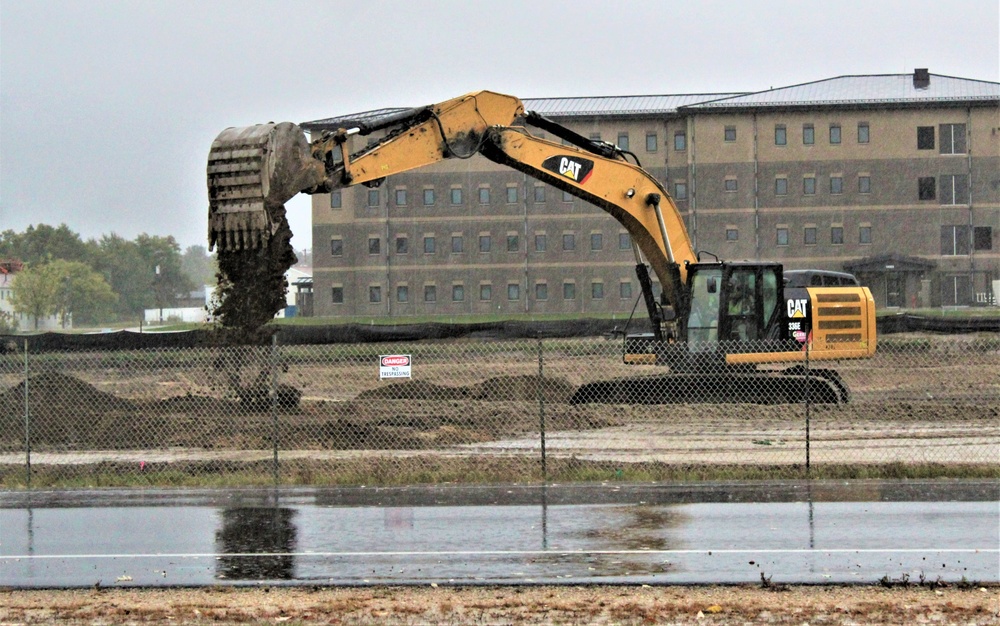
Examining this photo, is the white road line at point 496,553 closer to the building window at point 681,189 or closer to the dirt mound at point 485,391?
the dirt mound at point 485,391

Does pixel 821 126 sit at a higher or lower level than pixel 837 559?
higher

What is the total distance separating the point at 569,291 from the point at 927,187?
2063cm

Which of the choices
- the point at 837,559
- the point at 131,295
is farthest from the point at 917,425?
the point at 131,295

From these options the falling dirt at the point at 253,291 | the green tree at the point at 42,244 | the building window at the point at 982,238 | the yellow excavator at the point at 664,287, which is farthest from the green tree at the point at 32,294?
the yellow excavator at the point at 664,287

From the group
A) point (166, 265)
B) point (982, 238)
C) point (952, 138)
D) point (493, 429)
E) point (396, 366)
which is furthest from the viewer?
point (166, 265)

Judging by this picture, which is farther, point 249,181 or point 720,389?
point 720,389

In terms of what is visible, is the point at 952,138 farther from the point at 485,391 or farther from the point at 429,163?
the point at 429,163

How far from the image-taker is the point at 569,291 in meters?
72.8

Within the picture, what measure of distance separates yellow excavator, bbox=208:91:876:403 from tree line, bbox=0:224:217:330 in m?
56.4

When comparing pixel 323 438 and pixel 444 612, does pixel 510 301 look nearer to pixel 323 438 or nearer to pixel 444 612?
pixel 323 438

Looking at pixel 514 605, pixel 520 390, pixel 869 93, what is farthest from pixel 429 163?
pixel 869 93

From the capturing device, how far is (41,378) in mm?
26156

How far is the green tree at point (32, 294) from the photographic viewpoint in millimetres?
→ 88188

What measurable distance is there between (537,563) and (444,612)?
5.83 feet
